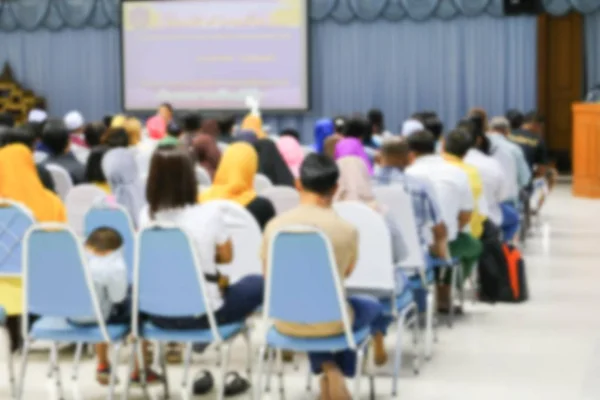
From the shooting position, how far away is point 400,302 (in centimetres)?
539

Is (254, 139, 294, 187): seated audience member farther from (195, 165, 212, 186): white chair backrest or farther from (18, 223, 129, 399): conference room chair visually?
(18, 223, 129, 399): conference room chair

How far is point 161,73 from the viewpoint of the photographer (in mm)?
17125

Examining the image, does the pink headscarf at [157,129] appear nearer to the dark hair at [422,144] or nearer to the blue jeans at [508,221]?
the blue jeans at [508,221]

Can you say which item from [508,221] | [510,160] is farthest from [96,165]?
[510,160]

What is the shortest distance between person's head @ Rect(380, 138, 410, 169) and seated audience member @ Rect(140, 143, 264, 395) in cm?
149

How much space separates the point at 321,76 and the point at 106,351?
1139 cm

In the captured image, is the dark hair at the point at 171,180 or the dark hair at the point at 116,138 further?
the dark hair at the point at 116,138

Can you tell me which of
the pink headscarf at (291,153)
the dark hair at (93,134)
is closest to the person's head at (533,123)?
the pink headscarf at (291,153)

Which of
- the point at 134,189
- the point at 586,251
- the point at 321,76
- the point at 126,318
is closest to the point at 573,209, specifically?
the point at 586,251

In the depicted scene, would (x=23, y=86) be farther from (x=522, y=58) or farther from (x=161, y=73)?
(x=522, y=58)

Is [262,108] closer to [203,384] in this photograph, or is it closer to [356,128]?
[356,128]

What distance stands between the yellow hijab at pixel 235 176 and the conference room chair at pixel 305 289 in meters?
1.39

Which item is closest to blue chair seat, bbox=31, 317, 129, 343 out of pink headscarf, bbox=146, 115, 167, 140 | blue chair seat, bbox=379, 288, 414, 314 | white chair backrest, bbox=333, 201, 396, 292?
white chair backrest, bbox=333, 201, 396, 292

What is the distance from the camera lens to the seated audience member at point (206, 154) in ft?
23.8
